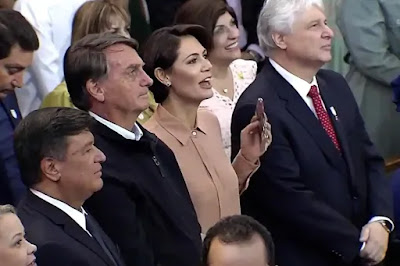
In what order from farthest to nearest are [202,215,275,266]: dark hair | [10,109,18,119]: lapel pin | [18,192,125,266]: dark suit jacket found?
1. [10,109,18,119]: lapel pin
2. [18,192,125,266]: dark suit jacket
3. [202,215,275,266]: dark hair

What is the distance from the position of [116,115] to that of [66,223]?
0.57 metres

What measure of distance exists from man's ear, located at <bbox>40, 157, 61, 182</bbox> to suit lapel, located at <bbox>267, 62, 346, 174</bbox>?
123cm

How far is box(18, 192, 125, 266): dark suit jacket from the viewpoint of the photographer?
11.4 ft

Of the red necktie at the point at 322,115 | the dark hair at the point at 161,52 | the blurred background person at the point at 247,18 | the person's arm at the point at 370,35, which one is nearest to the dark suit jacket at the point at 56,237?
the dark hair at the point at 161,52

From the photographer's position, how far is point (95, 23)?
493cm

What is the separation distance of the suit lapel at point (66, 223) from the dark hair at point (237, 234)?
49cm

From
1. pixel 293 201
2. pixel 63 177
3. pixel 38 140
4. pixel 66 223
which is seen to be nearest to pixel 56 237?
pixel 66 223

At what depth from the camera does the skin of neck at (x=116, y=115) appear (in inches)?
159

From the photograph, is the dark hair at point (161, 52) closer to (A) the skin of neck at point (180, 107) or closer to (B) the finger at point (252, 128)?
(A) the skin of neck at point (180, 107)

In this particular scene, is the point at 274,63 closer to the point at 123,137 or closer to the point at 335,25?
the point at 123,137

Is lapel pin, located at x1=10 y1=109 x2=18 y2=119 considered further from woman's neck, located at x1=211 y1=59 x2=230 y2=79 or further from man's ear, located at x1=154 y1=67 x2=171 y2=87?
woman's neck, located at x1=211 y1=59 x2=230 y2=79

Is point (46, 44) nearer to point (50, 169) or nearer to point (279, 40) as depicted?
point (279, 40)

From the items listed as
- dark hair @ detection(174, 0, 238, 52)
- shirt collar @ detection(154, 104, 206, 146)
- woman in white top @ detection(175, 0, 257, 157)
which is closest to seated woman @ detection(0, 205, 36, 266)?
shirt collar @ detection(154, 104, 206, 146)

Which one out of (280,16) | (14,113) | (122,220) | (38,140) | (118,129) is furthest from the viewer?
(280,16)
